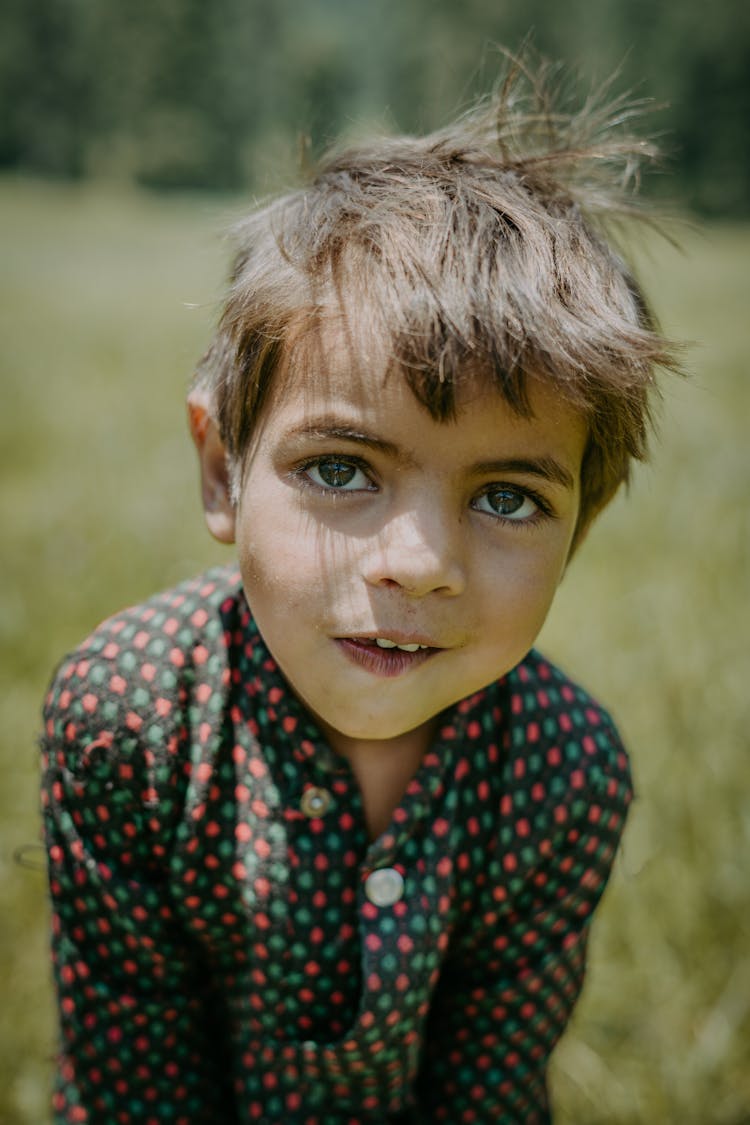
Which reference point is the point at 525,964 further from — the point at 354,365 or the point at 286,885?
the point at 354,365

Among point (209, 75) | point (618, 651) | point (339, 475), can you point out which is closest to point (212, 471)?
point (339, 475)

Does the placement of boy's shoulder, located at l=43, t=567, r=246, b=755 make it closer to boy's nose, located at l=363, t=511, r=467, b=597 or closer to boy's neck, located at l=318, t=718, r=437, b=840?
boy's neck, located at l=318, t=718, r=437, b=840

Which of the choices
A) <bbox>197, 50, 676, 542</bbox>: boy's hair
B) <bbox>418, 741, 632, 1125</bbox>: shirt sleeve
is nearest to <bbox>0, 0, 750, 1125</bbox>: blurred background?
<bbox>197, 50, 676, 542</bbox>: boy's hair

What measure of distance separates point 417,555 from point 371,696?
215 millimetres

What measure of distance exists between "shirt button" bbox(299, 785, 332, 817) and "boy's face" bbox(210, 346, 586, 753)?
166mm

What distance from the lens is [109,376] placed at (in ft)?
22.2

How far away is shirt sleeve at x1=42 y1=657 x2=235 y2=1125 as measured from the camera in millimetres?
1367

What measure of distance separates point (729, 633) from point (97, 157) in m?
45.3

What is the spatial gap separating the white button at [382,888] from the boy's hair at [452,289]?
0.58 metres

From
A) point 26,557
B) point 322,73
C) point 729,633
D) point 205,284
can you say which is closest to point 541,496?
point 729,633

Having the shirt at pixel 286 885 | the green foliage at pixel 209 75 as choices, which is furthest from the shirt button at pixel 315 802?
the green foliage at pixel 209 75

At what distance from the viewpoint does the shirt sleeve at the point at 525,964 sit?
4.90ft

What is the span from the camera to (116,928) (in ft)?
4.70

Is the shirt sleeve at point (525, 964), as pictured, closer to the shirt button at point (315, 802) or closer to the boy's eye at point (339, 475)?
the shirt button at point (315, 802)
